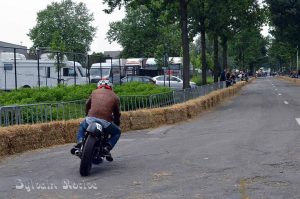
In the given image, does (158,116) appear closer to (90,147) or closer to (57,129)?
(57,129)

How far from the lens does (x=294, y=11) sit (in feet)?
176

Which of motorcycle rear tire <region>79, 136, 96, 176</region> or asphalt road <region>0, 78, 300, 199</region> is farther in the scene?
motorcycle rear tire <region>79, 136, 96, 176</region>

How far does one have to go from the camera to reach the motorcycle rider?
9.21m

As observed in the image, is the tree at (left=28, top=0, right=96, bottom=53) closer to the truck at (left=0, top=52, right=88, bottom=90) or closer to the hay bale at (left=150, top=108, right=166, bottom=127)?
the truck at (left=0, top=52, right=88, bottom=90)

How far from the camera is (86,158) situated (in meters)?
8.44

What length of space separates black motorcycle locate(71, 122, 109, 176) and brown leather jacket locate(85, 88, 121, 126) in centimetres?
31

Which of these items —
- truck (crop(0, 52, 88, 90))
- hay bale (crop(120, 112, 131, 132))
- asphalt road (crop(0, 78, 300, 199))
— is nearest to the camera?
asphalt road (crop(0, 78, 300, 199))

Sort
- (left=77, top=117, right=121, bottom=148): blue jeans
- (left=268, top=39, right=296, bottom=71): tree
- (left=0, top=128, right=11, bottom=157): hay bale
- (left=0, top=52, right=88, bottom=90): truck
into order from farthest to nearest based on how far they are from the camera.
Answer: (left=268, top=39, right=296, bottom=71): tree
(left=0, top=52, right=88, bottom=90): truck
(left=0, top=128, right=11, bottom=157): hay bale
(left=77, top=117, right=121, bottom=148): blue jeans

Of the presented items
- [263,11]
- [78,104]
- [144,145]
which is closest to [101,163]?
[144,145]

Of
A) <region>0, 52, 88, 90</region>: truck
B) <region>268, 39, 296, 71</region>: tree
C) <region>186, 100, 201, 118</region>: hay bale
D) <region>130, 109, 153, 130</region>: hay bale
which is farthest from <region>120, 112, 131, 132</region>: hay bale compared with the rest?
<region>268, 39, 296, 71</region>: tree

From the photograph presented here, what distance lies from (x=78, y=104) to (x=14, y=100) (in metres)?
3.00

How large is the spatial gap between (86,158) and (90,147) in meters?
0.19

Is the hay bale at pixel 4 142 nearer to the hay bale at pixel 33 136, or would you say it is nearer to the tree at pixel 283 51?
the hay bale at pixel 33 136

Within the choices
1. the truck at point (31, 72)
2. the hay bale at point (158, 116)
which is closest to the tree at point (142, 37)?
the truck at point (31, 72)
